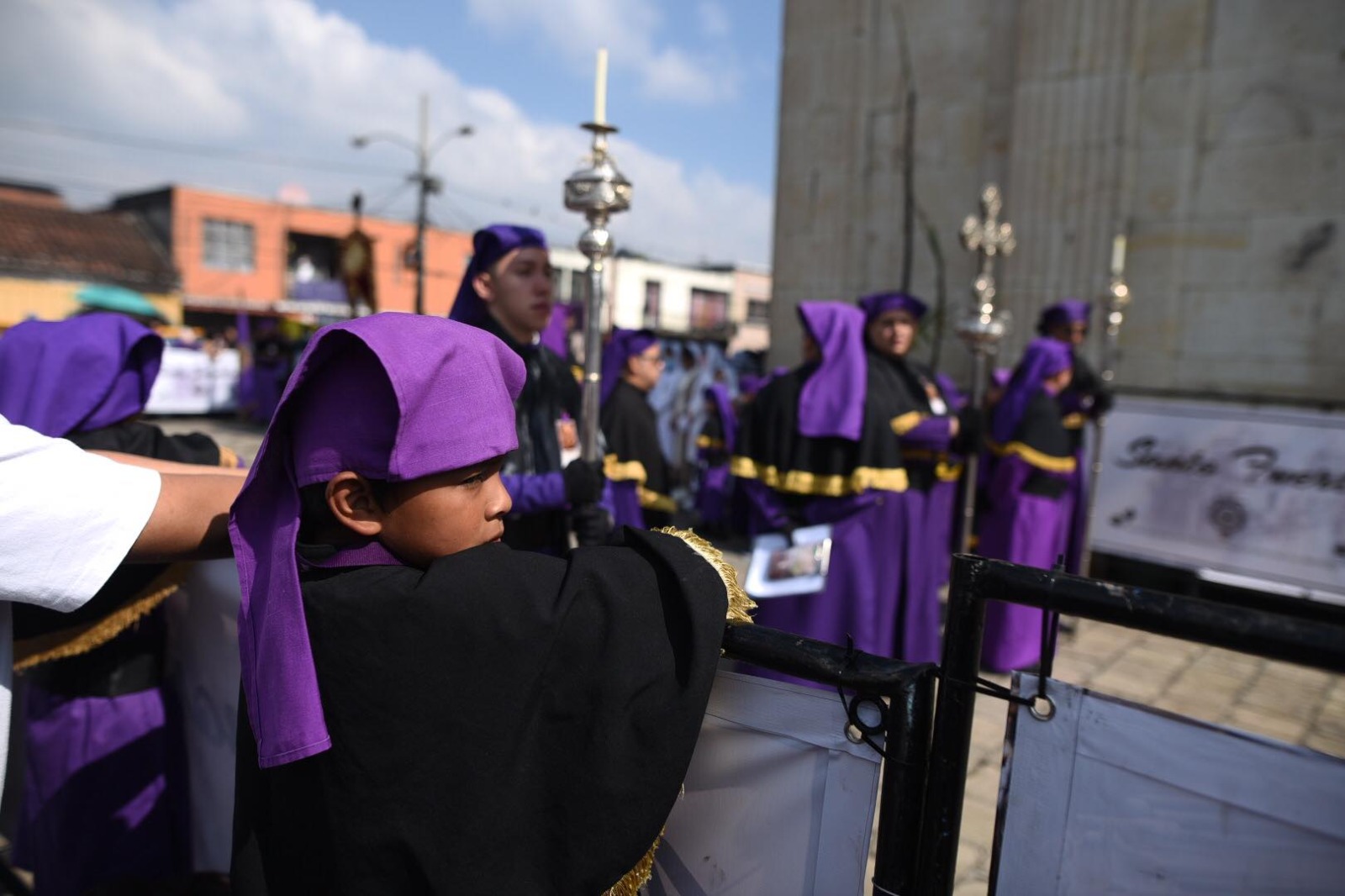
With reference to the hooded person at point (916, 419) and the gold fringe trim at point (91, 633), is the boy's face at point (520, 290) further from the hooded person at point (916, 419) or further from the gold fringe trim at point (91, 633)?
the hooded person at point (916, 419)

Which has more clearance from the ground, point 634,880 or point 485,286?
point 485,286

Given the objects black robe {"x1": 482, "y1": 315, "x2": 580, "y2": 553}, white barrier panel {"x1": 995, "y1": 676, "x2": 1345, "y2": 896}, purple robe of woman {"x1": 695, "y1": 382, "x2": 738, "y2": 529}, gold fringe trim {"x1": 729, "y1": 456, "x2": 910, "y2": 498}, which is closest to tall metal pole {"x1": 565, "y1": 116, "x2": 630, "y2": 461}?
black robe {"x1": 482, "y1": 315, "x2": 580, "y2": 553}

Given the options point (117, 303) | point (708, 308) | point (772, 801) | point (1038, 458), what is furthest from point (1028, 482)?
point (708, 308)

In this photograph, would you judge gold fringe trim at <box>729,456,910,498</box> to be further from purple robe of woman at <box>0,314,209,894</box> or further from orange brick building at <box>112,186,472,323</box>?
orange brick building at <box>112,186,472,323</box>

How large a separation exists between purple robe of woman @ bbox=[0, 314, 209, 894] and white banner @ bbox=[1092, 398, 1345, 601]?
6430 mm

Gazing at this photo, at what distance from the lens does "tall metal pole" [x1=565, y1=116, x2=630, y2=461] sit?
2.62 m

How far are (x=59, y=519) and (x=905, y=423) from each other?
377 centimetres

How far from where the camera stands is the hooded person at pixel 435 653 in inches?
45.0

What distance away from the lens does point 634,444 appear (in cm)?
578

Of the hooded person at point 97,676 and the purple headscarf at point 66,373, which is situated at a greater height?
the purple headscarf at point 66,373

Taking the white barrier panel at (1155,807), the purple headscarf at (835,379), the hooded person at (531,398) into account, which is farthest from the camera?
the purple headscarf at (835,379)

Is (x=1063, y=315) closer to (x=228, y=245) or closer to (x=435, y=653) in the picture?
(x=435, y=653)

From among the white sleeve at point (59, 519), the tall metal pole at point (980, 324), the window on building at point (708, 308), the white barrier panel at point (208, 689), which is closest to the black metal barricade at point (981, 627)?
the white sleeve at point (59, 519)

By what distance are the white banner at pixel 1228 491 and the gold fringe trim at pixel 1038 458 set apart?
1.47 m
